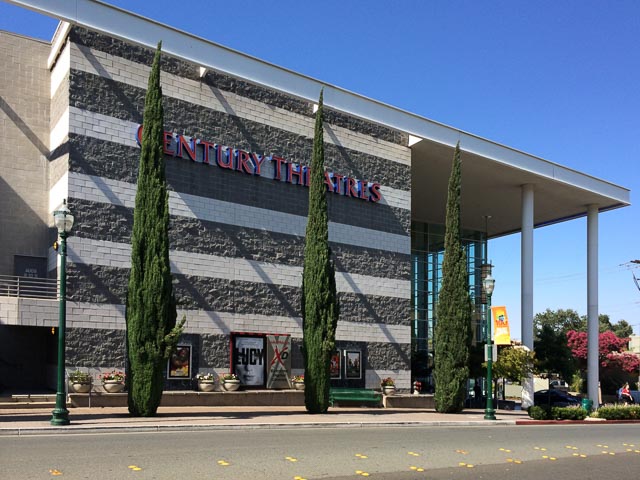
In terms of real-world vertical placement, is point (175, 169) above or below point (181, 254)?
above

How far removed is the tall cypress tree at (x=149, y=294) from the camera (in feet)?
68.4

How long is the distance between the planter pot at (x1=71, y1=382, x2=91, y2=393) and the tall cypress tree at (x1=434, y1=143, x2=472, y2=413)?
14370 millimetres

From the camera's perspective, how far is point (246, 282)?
94.1 ft

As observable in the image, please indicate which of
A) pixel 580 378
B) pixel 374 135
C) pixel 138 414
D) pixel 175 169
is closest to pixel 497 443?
pixel 138 414

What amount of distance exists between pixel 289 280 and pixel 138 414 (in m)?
10.8

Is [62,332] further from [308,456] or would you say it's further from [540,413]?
[540,413]

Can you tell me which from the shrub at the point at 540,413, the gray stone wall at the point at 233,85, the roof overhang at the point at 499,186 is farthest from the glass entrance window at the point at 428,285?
the shrub at the point at 540,413

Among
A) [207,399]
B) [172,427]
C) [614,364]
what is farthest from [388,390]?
[614,364]

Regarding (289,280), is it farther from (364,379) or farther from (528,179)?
(528,179)

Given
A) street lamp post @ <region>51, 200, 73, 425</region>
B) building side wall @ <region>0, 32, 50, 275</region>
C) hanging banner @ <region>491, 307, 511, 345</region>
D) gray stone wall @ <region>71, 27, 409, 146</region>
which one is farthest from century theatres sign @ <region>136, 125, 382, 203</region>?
hanging banner @ <region>491, 307, 511, 345</region>

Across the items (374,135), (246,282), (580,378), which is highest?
(374,135)

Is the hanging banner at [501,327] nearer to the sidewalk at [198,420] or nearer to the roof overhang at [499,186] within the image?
the sidewalk at [198,420]

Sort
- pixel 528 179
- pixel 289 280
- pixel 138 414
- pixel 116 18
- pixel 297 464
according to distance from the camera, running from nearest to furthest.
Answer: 1. pixel 297 464
2. pixel 138 414
3. pixel 116 18
4. pixel 289 280
5. pixel 528 179

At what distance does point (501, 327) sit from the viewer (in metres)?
34.9
